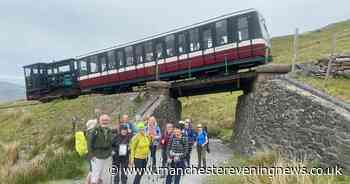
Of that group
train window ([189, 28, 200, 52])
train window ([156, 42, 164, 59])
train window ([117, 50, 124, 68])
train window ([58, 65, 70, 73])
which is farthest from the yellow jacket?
train window ([58, 65, 70, 73])

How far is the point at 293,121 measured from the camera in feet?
41.4

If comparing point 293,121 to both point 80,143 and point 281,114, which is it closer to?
point 281,114

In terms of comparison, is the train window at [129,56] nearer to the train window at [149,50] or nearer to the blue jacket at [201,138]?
the train window at [149,50]

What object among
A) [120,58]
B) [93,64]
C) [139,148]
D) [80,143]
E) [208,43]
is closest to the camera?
[80,143]

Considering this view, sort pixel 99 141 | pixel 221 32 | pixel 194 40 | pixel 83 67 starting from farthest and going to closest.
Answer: pixel 83 67 → pixel 194 40 → pixel 221 32 → pixel 99 141

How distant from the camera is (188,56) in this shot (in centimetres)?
1866

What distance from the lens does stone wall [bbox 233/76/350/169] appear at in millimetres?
10531

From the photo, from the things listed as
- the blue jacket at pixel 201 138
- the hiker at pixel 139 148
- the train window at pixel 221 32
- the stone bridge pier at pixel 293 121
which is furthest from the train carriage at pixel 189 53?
the hiker at pixel 139 148

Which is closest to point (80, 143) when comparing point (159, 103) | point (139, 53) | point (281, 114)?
point (281, 114)

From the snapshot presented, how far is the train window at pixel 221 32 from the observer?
17.5 metres

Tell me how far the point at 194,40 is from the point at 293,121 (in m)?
7.52

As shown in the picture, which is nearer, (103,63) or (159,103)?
(159,103)

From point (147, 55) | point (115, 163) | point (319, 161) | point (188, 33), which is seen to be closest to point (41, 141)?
point (147, 55)

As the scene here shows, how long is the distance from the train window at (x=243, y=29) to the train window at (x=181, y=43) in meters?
3.06
